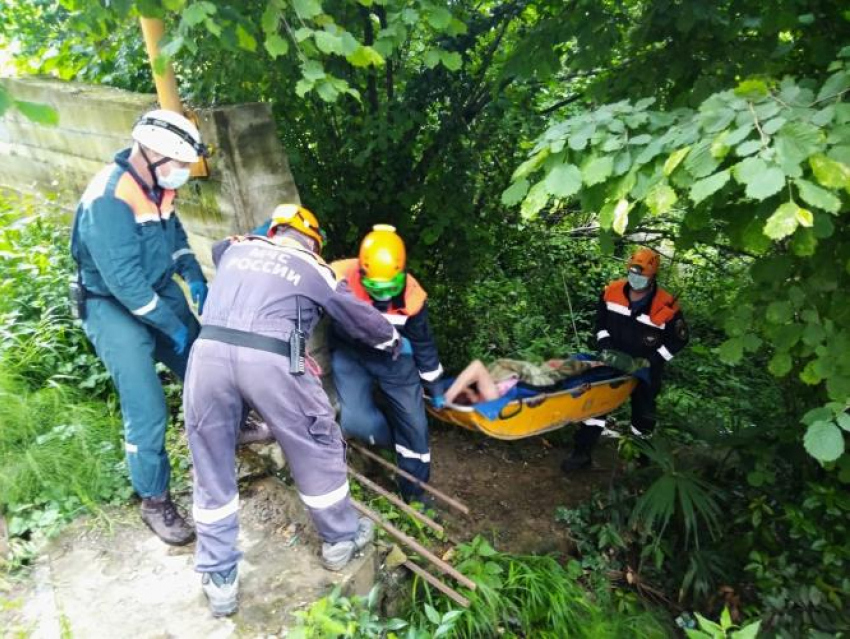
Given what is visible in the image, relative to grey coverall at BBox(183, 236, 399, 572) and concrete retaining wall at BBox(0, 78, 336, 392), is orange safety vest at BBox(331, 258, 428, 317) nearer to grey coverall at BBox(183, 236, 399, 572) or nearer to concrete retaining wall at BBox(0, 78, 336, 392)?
concrete retaining wall at BBox(0, 78, 336, 392)

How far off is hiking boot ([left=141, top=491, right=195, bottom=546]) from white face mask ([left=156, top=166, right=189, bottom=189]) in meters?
1.50

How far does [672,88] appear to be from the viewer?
10.9ft

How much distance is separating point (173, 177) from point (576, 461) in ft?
12.0

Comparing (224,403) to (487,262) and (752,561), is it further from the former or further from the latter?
(487,262)

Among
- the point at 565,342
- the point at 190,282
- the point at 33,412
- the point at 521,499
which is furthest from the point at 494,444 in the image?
the point at 33,412

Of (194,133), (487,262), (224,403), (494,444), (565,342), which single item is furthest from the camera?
(565,342)

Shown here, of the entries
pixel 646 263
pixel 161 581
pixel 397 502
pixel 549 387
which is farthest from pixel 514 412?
pixel 161 581

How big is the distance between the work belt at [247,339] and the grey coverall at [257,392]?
15 mm

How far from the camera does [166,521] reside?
2.85 metres

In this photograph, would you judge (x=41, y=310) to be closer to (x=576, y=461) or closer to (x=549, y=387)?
(x=549, y=387)

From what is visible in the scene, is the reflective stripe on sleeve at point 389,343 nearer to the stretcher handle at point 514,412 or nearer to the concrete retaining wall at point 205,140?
the concrete retaining wall at point 205,140

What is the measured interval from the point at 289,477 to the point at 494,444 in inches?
85.6

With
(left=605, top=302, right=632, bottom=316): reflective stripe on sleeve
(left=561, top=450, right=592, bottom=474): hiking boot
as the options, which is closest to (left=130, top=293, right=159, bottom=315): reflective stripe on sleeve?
(left=605, top=302, right=632, bottom=316): reflective stripe on sleeve

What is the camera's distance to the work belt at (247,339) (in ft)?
7.70
